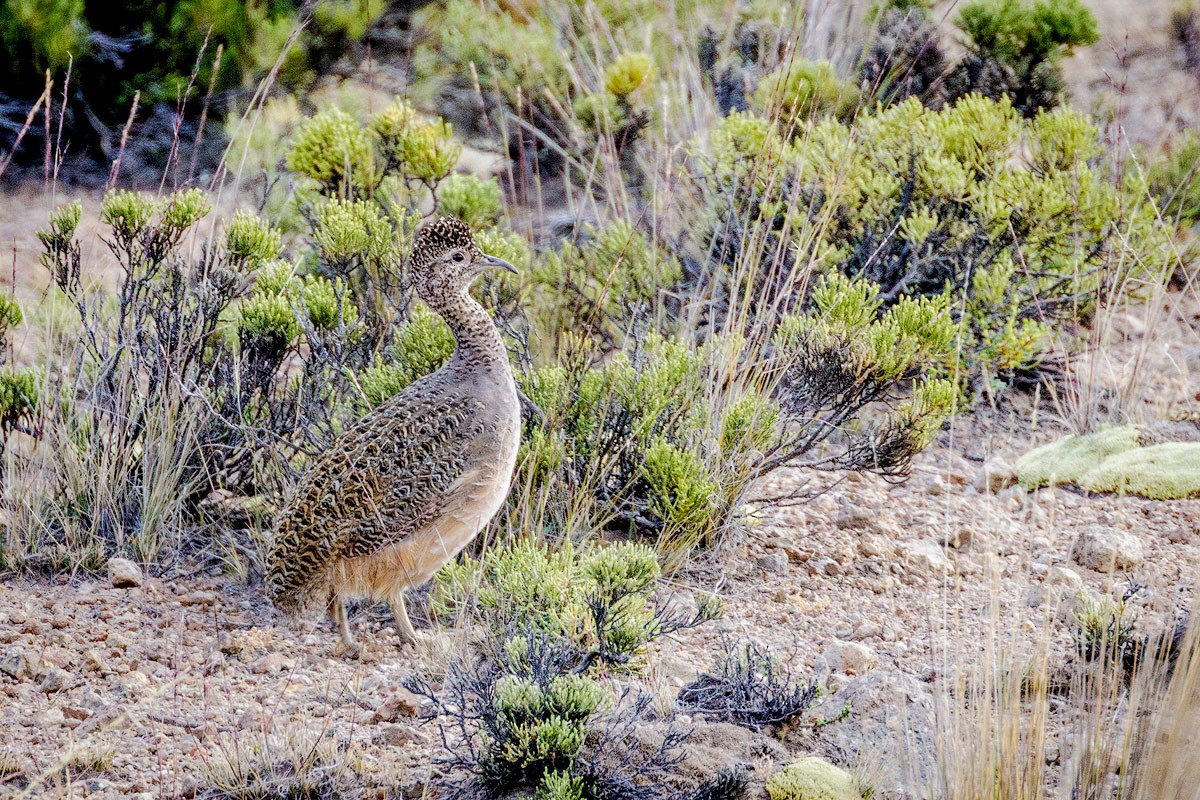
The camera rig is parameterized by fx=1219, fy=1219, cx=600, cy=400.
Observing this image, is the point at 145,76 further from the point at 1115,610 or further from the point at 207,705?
the point at 1115,610

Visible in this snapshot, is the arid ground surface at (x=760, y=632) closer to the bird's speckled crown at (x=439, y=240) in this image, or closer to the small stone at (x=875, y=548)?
the small stone at (x=875, y=548)

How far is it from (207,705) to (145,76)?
20.2 feet

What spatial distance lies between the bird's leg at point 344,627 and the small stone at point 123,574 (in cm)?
77

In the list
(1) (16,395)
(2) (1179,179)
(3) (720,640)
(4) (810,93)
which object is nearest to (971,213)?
(4) (810,93)

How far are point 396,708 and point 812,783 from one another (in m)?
1.29

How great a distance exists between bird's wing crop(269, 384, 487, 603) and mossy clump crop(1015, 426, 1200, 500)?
2.45 metres

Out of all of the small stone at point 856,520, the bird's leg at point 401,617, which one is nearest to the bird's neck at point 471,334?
the bird's leg at point 401,617

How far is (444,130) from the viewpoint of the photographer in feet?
18.9

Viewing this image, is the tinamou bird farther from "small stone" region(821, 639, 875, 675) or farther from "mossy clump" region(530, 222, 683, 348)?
"mossy clump" region(530, 222, 683, 348)

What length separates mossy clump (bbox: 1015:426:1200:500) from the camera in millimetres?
4938

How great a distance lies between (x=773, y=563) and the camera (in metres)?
4.59

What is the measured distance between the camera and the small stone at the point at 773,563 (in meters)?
4.57

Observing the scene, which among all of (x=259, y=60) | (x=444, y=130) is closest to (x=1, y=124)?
(x=259, y=60)

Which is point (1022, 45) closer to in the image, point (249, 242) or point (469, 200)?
point (469, 200)
